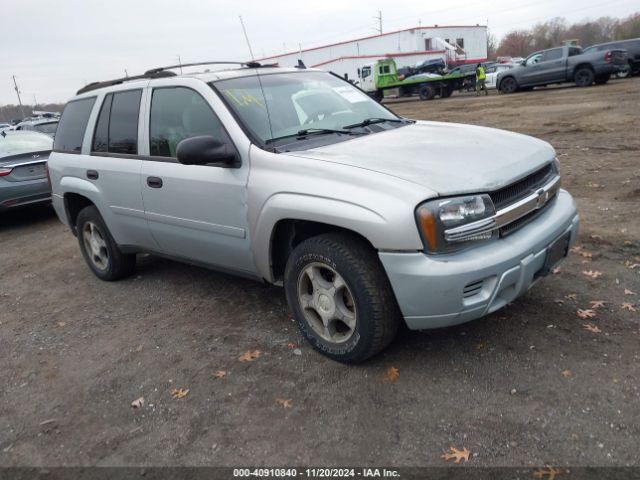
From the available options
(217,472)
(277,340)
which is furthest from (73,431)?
(277,340)

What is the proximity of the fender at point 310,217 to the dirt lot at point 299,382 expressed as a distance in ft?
2.39

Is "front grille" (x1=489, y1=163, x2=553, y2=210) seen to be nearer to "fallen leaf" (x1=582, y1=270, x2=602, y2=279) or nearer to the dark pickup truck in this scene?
"fallen leaf" (x1=582, y1=270, x2=602, y2=279)

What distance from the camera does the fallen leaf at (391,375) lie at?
318cm

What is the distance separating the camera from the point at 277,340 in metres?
3.81

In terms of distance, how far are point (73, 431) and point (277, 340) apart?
1.39 m

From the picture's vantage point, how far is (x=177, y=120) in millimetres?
4070

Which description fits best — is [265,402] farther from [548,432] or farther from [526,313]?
[526,313]

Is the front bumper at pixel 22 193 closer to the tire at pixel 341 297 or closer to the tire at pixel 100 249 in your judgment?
the tire at pixel 100 249

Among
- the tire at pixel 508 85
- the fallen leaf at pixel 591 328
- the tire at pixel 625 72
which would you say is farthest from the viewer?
the tire at pixel 508 85

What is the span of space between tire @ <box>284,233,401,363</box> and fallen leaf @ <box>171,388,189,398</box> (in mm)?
830

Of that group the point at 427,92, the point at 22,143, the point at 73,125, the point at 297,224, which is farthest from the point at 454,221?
the point at 427,92

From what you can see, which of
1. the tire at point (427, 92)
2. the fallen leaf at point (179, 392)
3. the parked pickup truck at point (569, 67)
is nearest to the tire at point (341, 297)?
the fallen leaf at point (179, 392)

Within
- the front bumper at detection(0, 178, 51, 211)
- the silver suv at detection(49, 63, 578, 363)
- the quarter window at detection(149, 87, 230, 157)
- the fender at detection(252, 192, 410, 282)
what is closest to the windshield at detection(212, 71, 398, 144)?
the silver suv at detection(49, 63, 578, 363)

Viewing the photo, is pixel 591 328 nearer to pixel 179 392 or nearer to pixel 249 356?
pixel 249 356
